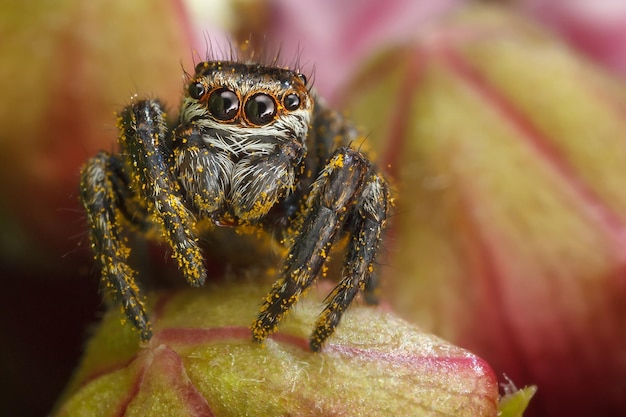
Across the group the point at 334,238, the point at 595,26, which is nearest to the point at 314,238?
the point at 334,238

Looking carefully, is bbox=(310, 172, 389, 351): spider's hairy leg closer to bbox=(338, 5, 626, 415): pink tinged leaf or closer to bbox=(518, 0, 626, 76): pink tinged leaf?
bbox=(338, 5, 626, 415): pink tinged leaf

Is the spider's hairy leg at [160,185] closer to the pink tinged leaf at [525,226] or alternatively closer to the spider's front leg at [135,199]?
the spider's front leg at [135,199]

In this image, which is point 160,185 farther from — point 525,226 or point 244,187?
point 525,226

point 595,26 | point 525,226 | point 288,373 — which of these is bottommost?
point 288,373

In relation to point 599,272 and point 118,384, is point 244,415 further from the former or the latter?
point 599,272

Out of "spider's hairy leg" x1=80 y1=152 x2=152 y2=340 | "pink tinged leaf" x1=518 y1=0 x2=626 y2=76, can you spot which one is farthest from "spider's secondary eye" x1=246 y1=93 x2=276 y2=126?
"pink tinged leaf" x1=518 y1=0 x2=626 y2=76

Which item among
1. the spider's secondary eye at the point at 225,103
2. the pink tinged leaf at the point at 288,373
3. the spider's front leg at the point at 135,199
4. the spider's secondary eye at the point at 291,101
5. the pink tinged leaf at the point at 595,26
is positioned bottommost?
the pink tinged leaf at the point at 288,373

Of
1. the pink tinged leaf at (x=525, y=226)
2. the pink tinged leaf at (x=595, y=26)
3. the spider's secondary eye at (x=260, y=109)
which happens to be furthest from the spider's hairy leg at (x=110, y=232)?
the pink tinged leaf at (x=595, y=26)

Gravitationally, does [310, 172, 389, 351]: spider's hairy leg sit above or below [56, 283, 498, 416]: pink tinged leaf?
above
